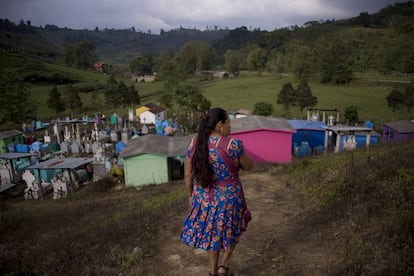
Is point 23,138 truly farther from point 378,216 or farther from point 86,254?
point 378,216

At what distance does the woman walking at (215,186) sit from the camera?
3.16 meters

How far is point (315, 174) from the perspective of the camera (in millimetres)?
8258

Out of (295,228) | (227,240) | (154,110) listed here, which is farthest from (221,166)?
(154,110)

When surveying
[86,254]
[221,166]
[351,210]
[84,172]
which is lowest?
[84,172]

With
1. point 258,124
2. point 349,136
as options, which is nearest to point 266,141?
point 258,124

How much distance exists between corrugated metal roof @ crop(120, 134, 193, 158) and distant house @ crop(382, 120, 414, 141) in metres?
12.8

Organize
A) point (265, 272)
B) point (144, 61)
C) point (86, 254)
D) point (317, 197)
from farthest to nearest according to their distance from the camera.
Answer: point (144, 61) < point (317, 197) < point (86, 254) < point (265, 272)

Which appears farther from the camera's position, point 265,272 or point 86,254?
point 86,254

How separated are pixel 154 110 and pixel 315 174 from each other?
27.4 meters

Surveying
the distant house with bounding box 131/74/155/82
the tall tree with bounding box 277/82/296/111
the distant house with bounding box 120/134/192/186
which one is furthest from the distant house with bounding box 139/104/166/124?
the distant house with bounding box 131/74/155/82

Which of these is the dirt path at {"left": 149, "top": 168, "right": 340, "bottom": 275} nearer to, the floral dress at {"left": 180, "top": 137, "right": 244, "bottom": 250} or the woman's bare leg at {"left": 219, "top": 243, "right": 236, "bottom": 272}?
the woman's bare leg at {"left": 219, "top": 243, "right": 236, "bottom": 272}

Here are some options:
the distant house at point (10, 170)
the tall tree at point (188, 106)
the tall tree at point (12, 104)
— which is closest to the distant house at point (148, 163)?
the distant house at point (10, 170)

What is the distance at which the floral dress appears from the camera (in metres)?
3.19

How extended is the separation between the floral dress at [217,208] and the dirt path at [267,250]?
122cm
